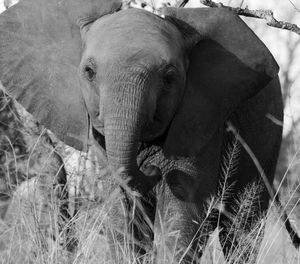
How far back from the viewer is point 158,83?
5145 millimetres

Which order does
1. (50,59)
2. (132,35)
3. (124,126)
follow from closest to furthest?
(124,126), (132,35), (50,59)

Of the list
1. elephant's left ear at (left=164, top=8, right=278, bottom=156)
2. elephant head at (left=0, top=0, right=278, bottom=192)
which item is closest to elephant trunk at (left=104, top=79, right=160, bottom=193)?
elephant head at (left=0, top=0, right=278, bottom=192)

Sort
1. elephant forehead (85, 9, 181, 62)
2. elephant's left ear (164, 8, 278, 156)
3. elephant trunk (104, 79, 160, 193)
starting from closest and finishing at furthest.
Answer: elephant trunk (104, 79, 160, 193)
elephant forehead (85, 9, 181, 62)
elephant's left ear (164, 8, 278, 156)

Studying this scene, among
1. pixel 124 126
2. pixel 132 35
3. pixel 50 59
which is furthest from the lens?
pixel 50 59

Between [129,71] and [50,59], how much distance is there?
2.57 feet

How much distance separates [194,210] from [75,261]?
3.49 ft

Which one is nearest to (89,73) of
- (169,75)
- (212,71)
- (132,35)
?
(132,35)

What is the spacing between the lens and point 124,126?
4.95 m

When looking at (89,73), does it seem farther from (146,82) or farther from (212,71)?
(212,71)

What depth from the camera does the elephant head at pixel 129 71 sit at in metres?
5.02

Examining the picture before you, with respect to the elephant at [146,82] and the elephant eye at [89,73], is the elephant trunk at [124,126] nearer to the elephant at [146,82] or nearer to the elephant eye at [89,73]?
the elephant at [146,82]

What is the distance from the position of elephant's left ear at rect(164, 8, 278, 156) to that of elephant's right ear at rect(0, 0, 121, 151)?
16.9 inches

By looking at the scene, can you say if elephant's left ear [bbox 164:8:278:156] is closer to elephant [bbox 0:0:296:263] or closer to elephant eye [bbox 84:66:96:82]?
elephant [bbox 0:0:296:263]

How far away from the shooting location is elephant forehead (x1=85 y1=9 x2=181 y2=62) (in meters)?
5.13
